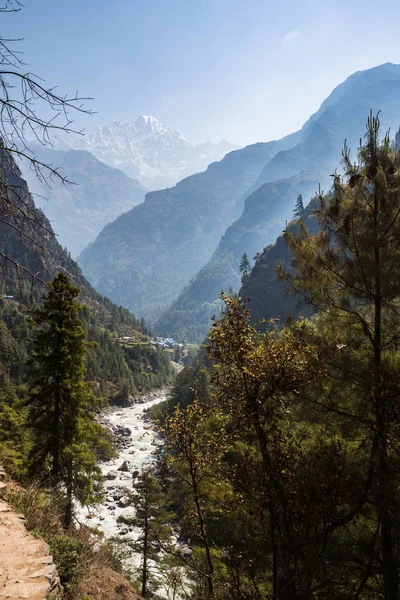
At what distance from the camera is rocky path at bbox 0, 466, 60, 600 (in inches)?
216

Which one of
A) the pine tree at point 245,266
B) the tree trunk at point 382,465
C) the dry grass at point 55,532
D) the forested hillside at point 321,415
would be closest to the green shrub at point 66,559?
the dry grass at point 55,532

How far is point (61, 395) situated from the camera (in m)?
14.2

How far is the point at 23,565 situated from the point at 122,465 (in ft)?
143

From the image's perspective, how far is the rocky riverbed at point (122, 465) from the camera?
94.6 ft

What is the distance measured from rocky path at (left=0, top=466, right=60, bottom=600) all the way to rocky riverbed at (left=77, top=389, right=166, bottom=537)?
9.39 feet

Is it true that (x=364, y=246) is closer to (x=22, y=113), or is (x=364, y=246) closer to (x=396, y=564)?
(x=396, y=564)

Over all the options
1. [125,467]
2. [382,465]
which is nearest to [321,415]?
[382,465]

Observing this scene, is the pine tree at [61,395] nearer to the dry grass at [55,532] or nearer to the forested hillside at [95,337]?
the forested hillside at [95,337]

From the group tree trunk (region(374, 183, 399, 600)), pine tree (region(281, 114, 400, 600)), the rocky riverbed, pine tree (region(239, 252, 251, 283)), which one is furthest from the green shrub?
pine tree (region(239, 252, 251, 283))

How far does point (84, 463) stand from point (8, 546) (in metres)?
8.18

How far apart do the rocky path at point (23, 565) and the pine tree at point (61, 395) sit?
6370 mm

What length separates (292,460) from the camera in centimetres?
548

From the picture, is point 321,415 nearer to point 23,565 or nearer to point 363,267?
point 363,267

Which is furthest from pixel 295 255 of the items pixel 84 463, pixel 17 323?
pixel 17 323
